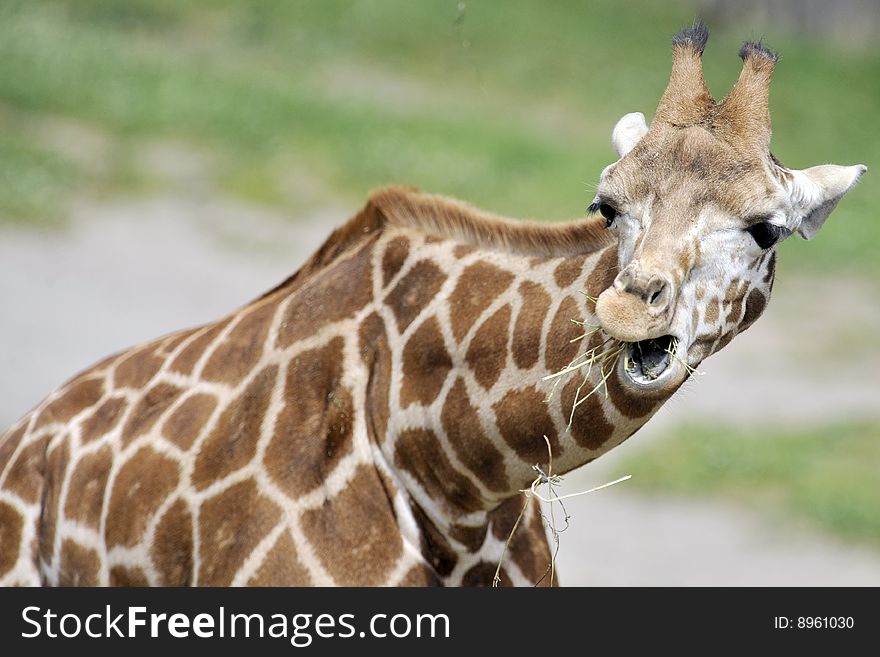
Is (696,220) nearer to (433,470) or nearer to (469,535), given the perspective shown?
(433,470)

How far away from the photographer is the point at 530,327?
4.05 meters

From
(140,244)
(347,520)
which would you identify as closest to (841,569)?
(347,520)

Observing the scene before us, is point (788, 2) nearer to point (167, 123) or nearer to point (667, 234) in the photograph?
point (167, 123)

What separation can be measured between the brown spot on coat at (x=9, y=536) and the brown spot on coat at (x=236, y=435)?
90cm

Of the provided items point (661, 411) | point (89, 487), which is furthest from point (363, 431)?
point (661, 411)

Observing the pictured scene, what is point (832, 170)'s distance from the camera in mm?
3812

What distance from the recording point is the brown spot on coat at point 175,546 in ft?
14.6

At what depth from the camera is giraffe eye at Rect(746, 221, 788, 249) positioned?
3.56 m

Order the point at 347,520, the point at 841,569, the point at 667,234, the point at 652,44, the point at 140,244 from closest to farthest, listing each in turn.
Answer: the point at 667,234
the point at 347,520
the point at 841,569
the point at 140,244
the point at 652,44

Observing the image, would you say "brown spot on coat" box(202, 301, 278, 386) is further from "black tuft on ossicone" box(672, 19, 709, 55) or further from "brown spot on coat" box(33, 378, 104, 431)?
"black tuft on ossicone" box(672, 19, 709, 55)

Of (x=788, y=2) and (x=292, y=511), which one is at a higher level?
(x=788, y=2)

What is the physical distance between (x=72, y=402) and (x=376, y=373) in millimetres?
1448

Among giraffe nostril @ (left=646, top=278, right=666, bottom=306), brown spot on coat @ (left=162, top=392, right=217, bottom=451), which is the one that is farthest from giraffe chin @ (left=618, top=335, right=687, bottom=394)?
brown spot on coat @ (left=162, top=392, right=217, bottom=451)

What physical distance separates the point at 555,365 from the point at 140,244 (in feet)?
33.4
